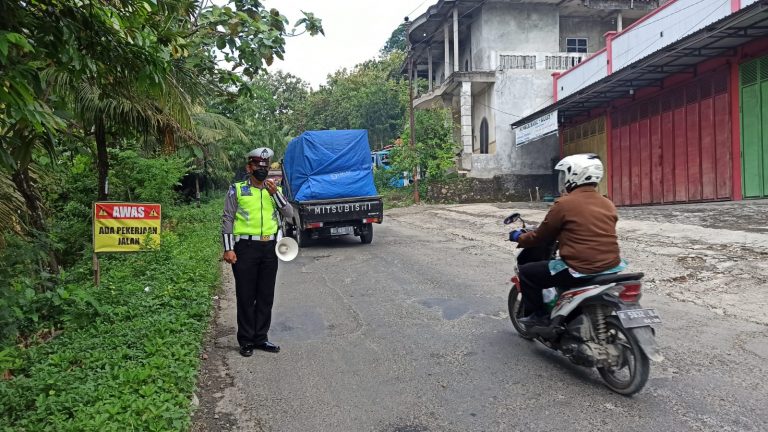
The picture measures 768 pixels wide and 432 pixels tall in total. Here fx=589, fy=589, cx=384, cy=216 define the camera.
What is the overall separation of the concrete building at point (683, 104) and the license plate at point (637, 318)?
979cm

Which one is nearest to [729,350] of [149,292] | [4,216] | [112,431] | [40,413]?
[112,431]

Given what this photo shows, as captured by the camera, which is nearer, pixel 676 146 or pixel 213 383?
pixel 213 383

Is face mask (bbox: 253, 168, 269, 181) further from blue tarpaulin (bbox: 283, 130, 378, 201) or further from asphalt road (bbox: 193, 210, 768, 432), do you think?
blue tarpaulin (bbox: 283, 130, 378, 201)

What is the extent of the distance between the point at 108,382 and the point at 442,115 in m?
23.1

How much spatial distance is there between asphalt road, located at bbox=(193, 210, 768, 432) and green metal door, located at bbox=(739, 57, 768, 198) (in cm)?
809

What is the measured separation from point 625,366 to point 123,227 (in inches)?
237

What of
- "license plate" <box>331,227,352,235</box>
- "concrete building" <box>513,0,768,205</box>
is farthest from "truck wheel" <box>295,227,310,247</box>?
"concrete building" <box>513,0,768,205</box>

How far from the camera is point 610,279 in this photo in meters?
4.16

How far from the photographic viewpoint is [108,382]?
4121 mm

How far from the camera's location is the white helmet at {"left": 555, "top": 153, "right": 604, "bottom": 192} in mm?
4348

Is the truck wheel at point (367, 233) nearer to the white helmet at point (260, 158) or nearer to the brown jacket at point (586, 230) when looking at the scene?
the white helmet at point (260, 158)

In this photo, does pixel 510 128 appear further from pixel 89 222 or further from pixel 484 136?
pixel 89 222

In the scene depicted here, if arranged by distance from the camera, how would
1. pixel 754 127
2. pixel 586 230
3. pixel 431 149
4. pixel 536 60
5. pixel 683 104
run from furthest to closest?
pixel 431 149, pixel 536 60, pixel 683 104, pixel 754 127, pixel 586 230

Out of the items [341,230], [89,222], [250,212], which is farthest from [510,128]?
[250,212]
